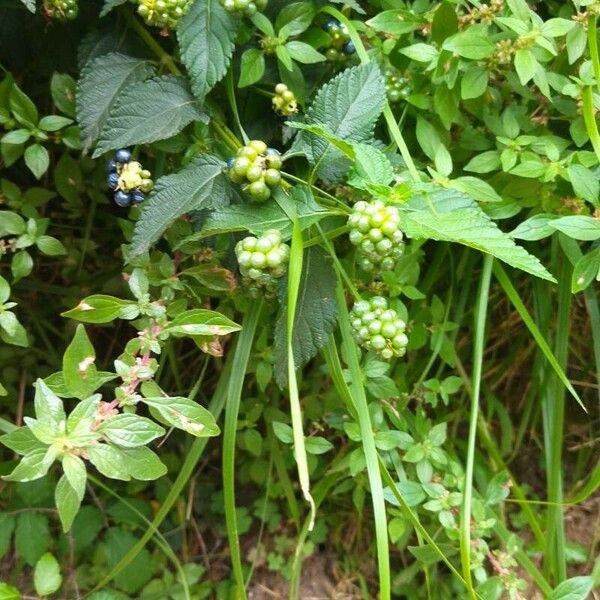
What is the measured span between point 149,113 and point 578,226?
18.5 inches

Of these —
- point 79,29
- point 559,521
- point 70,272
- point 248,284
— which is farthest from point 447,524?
point 79,29

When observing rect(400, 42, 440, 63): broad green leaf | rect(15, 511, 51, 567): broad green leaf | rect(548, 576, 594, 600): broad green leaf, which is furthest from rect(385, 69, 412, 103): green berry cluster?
rect(15, 511, 51, 567): broad green leaf

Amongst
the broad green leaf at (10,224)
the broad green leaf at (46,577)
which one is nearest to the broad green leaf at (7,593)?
the broad green leaf at (46,577)

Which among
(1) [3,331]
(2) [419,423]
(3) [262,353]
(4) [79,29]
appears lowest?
(2) [419,423]

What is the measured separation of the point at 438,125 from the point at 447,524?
50cm

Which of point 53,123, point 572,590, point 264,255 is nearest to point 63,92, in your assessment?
point 53,123

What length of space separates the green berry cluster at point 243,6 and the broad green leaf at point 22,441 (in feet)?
1.52

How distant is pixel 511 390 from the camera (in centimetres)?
120

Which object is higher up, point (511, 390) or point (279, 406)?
point (279, 406)

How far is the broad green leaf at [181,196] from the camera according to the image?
0.63 meters

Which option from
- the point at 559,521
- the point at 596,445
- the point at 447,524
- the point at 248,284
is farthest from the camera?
the point at 596,445

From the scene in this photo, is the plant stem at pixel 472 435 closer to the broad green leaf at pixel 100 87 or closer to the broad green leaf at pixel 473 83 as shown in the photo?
the broad green leaf at pixel 473 83

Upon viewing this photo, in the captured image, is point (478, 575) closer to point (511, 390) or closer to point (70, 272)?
point (511, 390)

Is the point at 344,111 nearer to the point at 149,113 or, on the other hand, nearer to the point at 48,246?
the point at 149,113
